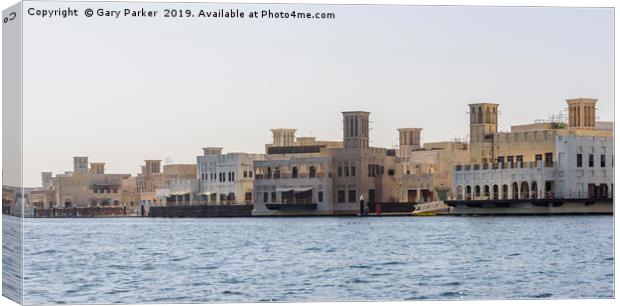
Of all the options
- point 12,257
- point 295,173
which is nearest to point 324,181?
point 295,173

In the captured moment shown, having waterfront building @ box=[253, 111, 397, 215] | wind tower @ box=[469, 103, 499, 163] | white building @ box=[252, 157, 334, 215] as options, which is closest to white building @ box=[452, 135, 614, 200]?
wind tower @ box=[469, 103, 499, 163]

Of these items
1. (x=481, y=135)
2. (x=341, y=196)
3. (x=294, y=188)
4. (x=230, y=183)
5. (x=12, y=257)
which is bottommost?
(x=12, y=257)

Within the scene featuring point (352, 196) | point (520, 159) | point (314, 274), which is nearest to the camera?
point (314, 274)

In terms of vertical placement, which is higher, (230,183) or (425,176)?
(425,176)

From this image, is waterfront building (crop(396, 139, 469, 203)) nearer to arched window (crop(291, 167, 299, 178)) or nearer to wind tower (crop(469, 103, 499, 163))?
wind tower (crop(469, 103, 499, 163))

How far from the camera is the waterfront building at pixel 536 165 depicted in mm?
36219

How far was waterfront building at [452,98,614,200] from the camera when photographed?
119ft

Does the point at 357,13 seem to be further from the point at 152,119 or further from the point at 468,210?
the point at 468,210

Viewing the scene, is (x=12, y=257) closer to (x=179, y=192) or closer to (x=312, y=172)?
(x=312, y=172)

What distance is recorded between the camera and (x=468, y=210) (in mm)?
44750

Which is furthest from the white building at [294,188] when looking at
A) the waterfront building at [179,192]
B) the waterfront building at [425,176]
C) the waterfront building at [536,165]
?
the waterfront building at [536,165]

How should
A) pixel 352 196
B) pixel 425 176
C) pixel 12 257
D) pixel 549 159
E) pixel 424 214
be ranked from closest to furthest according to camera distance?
pixel 12 257 < pixel 549 159 < pixel 424 214 < pixel 425 176 < pixel 352 196

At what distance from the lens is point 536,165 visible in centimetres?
4288

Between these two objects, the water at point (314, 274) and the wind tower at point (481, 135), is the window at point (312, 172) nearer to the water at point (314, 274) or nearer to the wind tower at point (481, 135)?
the wind tower at point (481, 135)
